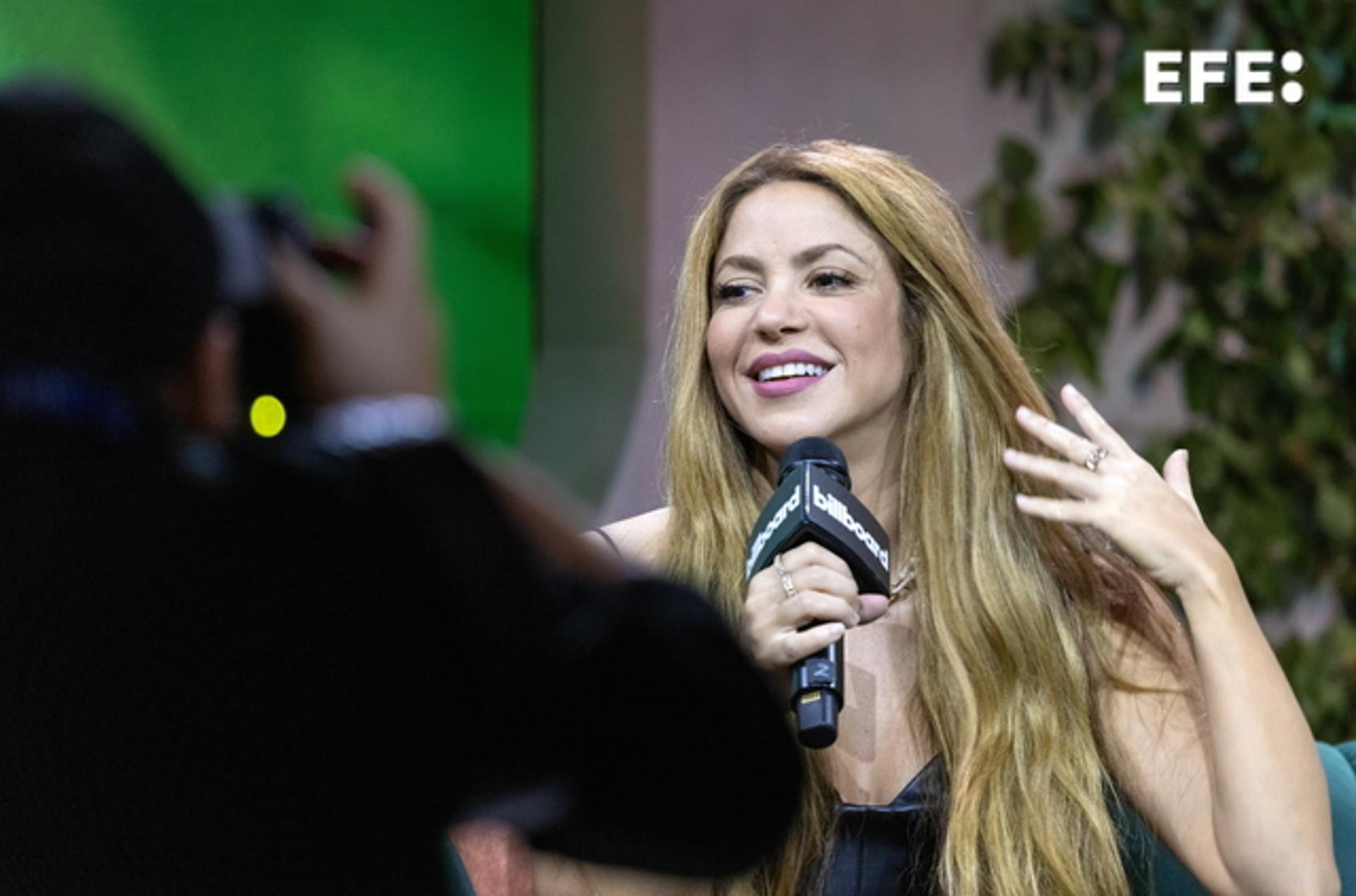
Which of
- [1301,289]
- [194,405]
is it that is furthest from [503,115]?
[1301,289]

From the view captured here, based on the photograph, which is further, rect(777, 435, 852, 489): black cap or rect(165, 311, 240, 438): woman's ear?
rect(777, 435, 852, 489): black cap

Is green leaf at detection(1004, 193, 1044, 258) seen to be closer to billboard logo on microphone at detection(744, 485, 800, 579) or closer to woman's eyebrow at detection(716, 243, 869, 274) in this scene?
woman's eyebrow at detection(716, 243, 869, 274)

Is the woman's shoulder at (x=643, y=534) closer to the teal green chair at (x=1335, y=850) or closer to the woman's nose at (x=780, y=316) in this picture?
the woman's nose at (x=780, y=316)

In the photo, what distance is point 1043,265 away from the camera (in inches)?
116

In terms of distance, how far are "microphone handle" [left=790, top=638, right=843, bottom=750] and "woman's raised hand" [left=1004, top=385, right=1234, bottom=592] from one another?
0.38 metres

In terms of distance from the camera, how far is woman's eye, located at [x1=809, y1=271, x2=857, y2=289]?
68.4 inches

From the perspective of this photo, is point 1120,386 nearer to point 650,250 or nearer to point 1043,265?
point 1043,265

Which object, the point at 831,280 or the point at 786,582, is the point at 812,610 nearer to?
the point at 786,582

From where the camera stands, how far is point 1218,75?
304cm

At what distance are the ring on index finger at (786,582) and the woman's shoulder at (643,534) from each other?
574 millimetres

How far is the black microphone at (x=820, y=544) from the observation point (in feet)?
3.78

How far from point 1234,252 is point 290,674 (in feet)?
9.42

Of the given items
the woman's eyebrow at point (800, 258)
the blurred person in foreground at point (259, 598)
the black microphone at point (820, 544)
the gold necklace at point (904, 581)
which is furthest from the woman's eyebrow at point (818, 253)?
the blurred person in foreground at point (259, 598)

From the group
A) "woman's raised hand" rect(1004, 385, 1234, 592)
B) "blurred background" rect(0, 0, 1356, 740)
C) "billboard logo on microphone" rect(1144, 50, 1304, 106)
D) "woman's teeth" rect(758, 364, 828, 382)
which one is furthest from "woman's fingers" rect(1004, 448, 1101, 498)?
"billboard logo on microphone" rect(1144, 50, 1304, 106)
